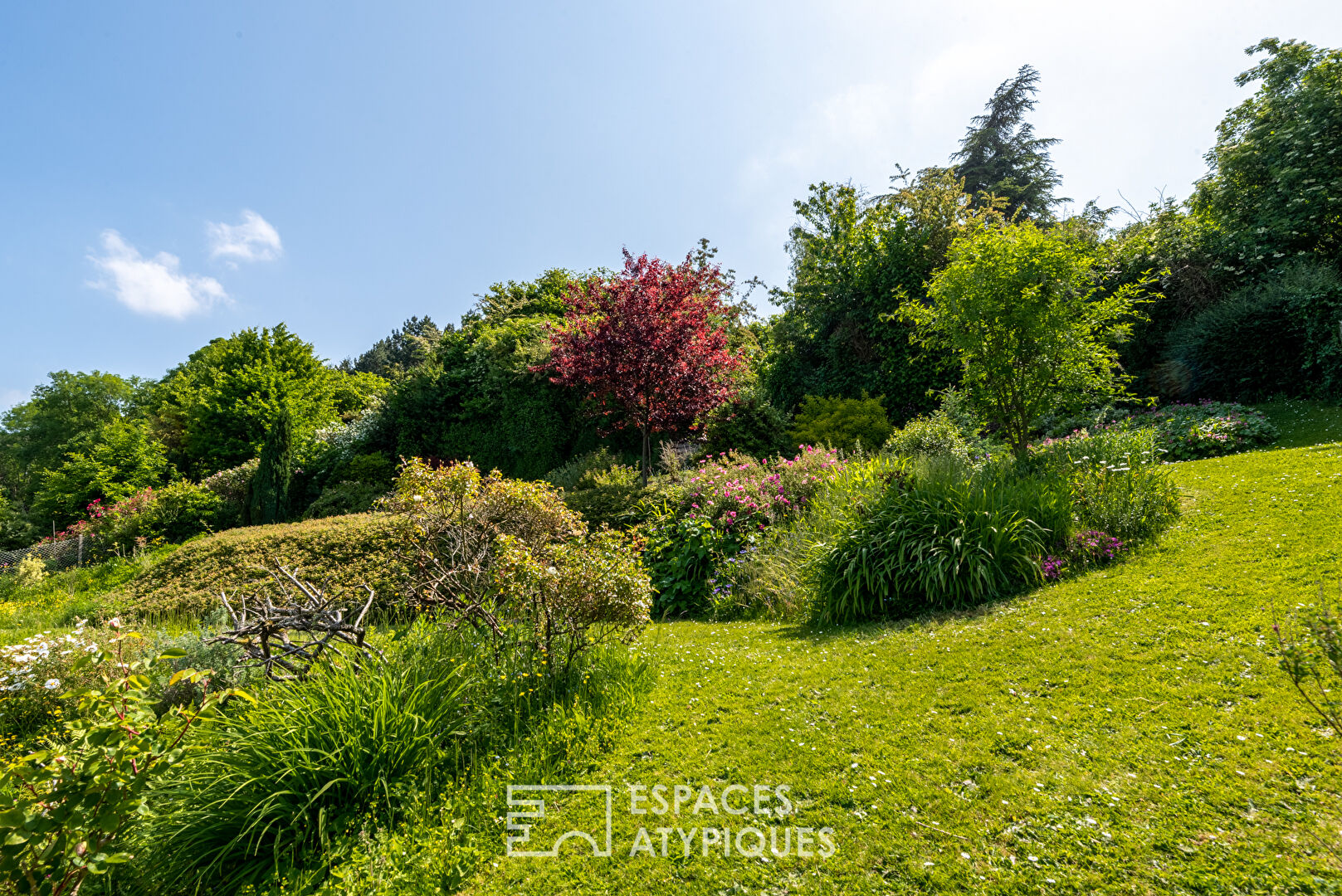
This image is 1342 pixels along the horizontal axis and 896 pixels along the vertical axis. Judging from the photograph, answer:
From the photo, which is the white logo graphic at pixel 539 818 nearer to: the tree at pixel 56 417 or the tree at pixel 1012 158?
the tree at pixel 1012 158

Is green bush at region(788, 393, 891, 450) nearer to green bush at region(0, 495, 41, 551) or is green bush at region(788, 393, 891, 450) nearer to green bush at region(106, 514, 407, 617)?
green bush at region(106, 514, 407, 617)

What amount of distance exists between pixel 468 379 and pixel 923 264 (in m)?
11.8

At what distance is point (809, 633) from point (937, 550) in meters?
1.46

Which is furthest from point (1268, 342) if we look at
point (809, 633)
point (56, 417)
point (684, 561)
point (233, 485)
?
point (56, 417)

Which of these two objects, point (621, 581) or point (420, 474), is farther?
point (420, 474)

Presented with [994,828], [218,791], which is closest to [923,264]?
[994,828]

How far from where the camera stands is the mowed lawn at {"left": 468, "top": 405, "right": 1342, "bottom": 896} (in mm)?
2213

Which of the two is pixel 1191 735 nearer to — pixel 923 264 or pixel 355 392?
pixel 923 264

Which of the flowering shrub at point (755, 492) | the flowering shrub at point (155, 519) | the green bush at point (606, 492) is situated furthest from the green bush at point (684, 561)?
the flowering shrub at point (155, 519)

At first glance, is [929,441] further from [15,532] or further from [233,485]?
[15,532]

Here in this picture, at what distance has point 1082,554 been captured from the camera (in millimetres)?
5293

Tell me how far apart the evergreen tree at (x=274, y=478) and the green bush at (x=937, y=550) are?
14.6 metres

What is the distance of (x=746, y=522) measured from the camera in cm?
751

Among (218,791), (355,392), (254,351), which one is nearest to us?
(218,791)
